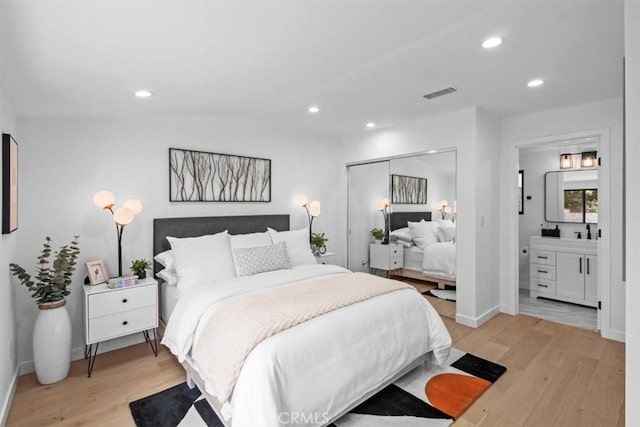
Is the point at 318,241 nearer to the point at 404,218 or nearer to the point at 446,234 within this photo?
the point at 404,218

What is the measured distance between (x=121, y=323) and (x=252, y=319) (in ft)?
4.99

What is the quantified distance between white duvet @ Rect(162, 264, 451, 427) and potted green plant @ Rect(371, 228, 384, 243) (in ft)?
6.53

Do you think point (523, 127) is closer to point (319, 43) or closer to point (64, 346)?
point (319, 43)

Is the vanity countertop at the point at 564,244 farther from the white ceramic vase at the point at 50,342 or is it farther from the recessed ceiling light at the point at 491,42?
the white ceramic vase at the point at 50,342

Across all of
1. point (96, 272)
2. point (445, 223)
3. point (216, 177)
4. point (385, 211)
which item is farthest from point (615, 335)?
point (96, 272)

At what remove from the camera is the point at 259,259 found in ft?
10.2

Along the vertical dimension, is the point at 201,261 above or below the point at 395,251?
above

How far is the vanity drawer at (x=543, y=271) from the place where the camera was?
4516mm

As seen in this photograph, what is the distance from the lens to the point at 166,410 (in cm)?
216

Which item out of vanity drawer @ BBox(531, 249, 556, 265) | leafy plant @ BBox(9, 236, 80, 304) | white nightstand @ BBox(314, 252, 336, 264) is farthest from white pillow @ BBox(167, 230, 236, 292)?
vanity drawer @ BBox(531, 249, 556, 265)

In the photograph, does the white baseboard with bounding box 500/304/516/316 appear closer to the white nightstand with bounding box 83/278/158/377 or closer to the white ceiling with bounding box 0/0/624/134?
the white ceiling with bounding box 0/0/624/134

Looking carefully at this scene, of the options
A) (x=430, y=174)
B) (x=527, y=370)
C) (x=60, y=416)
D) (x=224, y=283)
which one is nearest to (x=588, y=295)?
(x=527, y=370)

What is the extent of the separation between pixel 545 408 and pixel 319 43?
2850 mm

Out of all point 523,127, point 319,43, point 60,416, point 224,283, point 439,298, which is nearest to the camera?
point 319,43
